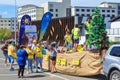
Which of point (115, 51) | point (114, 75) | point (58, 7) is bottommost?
point (114, 75)

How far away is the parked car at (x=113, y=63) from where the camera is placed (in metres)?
12.8

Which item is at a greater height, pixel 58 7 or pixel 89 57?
pixel 58 7

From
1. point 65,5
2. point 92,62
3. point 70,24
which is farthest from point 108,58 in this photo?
point 65,5

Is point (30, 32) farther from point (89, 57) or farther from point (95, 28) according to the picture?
point (89, 57)

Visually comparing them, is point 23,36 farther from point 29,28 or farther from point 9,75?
point 9,75

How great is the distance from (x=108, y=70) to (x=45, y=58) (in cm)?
619

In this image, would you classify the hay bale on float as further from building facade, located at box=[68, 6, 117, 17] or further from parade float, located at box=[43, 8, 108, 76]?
building facade, located at box=[68, 6, 117, 17]

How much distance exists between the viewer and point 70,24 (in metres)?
60.9

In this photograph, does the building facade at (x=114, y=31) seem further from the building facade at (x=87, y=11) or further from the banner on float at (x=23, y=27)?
the building facade at (x=87, y=11)

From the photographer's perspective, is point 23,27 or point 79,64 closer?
point 79,64

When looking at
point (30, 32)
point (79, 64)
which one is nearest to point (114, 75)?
point (79, 64)

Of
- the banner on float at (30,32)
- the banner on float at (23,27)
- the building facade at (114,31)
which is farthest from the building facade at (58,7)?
the banner on float at (30,32)

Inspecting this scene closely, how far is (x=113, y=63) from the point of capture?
42.6 ft

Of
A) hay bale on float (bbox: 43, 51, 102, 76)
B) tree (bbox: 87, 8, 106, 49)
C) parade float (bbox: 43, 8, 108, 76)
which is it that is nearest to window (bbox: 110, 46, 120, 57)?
parade float (bbox: 43, 8, 108, 76)
